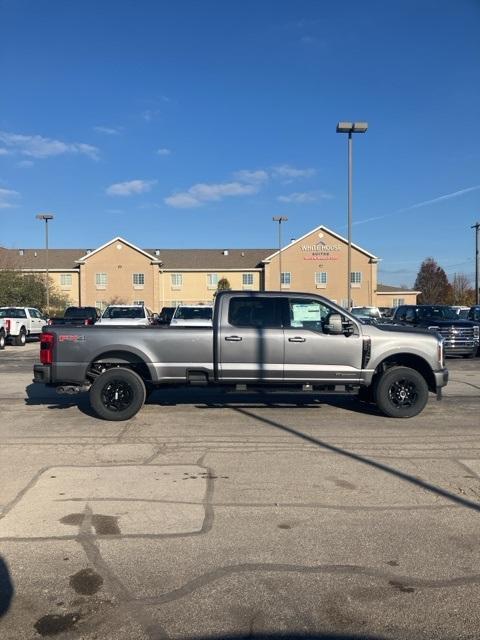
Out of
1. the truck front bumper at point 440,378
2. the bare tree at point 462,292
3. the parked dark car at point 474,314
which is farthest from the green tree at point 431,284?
the truck front bumper at point 440,378

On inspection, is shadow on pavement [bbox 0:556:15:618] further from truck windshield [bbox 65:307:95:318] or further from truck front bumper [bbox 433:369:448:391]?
truck windshield [bbox 65:307:95:318]

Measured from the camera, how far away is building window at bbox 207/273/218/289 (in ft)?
219

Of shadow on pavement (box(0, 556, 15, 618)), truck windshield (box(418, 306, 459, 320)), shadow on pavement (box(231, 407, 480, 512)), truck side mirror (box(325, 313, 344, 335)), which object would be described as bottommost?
shadow on pavement (box(0, 556, 15, 618))

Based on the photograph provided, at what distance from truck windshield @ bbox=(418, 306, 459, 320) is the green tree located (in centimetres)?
6436

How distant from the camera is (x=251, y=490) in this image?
5512 millimetres

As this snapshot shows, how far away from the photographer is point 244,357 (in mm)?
8891

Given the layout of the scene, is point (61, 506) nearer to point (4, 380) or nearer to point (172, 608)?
point (172, 608)

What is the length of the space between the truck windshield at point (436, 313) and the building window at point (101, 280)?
157 ft

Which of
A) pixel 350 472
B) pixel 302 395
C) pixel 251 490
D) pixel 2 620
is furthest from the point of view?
pixel 302 395

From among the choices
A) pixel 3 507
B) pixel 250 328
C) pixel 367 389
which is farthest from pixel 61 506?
pixel 367 389

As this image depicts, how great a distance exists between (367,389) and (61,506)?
5961mm

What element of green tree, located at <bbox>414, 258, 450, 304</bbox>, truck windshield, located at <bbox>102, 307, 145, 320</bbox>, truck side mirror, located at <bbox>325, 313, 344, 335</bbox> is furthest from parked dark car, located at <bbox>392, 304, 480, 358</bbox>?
green tree, located at <bbox>414, 258, 450, 304</bbox>

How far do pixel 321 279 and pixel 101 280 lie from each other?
2481 cm

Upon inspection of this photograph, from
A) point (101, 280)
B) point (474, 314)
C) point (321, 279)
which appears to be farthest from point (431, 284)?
point (474, 314)
